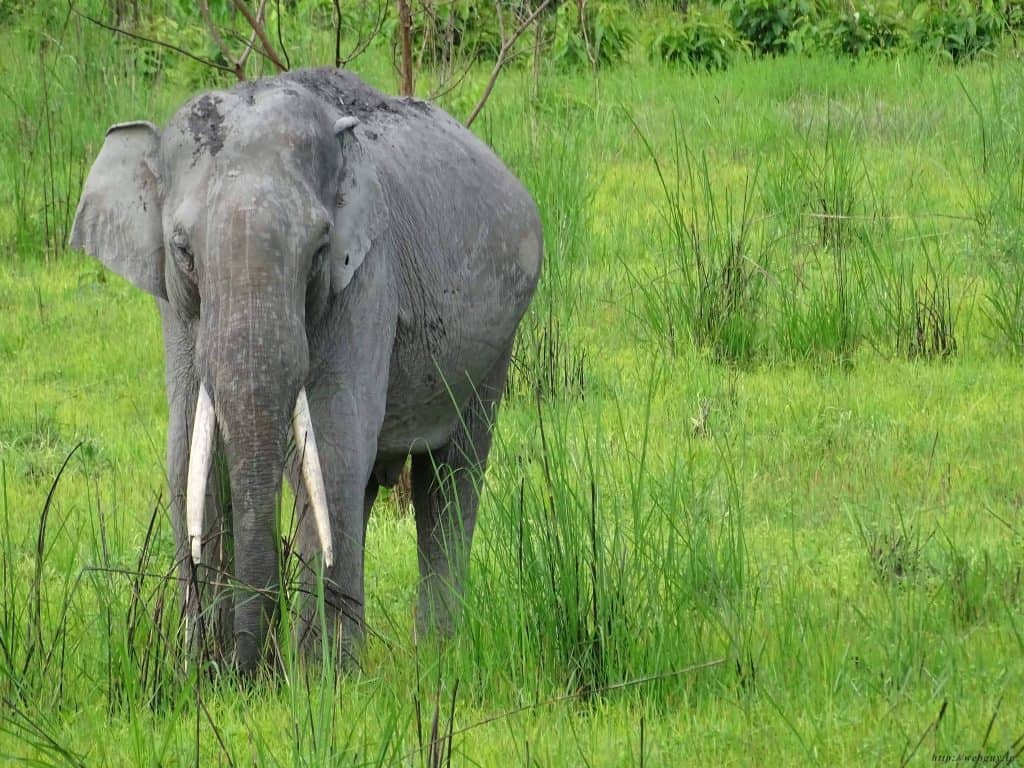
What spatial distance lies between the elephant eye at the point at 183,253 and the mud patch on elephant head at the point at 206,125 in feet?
0.70

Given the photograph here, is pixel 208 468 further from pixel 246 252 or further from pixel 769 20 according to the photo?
pixel 769 20

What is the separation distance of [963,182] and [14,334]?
16.9ft

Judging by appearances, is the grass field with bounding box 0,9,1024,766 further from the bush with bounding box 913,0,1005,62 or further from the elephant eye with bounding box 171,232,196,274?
the bush with bounding box 913,0,1005,62

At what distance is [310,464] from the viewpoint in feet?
14.4

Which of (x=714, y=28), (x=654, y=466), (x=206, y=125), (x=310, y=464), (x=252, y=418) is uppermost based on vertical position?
(x=206, y=125)

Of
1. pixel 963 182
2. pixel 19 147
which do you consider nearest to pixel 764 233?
pixel 963 182

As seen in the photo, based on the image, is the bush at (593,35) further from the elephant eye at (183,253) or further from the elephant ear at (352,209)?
the elephant eye at (183,253)

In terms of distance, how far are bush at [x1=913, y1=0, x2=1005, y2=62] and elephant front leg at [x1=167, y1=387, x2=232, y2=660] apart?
33.3 ft

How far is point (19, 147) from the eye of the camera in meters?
11.2

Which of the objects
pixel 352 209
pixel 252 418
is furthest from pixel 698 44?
pixel 252 418

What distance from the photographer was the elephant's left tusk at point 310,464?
4363 millimetres

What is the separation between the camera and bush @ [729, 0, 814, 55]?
565 inches

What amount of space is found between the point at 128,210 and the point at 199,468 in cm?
75

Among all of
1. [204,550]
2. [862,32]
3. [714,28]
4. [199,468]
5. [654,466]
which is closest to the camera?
[199,468]
